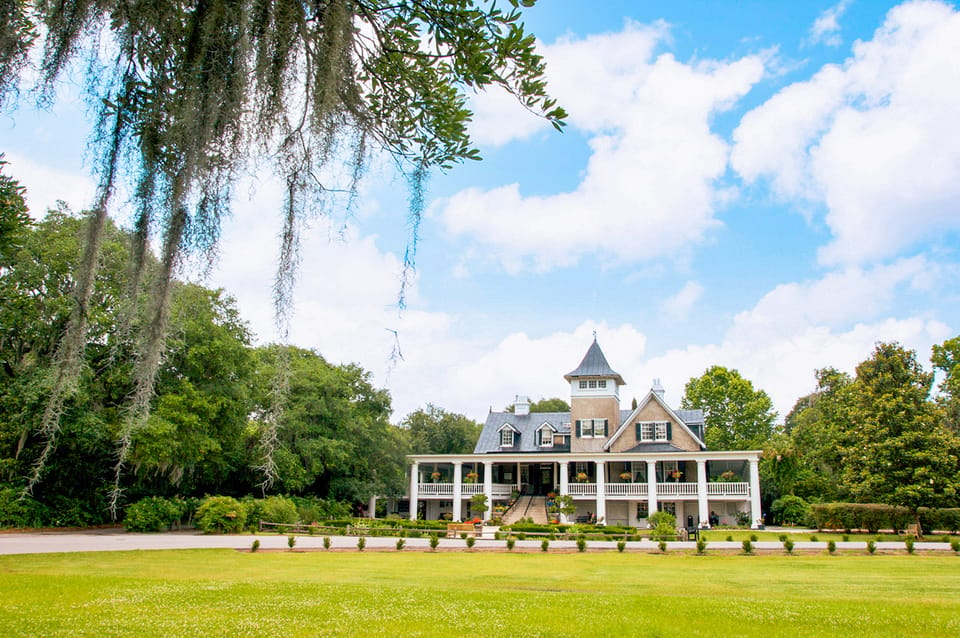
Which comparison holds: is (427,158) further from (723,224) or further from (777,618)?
(723,224)

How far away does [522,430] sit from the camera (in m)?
39.7

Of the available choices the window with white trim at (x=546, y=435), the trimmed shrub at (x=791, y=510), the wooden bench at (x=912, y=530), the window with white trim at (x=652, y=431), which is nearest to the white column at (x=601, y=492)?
the window with white trim at (x=652, y=431)

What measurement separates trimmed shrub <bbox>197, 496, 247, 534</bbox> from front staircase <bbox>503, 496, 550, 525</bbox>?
1407 centimetres

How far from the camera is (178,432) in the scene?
77.8 feet

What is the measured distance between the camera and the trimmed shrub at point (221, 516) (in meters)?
23.7

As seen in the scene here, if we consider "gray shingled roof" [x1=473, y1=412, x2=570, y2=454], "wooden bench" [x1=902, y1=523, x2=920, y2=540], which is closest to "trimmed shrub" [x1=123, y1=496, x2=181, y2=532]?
"gray shingled roof" [x1=473, y1=412, x2=570, y2=454]

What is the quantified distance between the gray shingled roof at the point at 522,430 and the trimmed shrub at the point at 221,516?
16506 millimetres

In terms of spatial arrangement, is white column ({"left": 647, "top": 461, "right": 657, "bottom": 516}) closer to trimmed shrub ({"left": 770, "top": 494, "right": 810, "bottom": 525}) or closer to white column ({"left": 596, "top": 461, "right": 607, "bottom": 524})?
white column ({"left": 596, "top": 461, "right": 607, "bottom": 524})

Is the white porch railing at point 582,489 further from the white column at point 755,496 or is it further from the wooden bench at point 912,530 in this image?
the wooden bench at point 912,530

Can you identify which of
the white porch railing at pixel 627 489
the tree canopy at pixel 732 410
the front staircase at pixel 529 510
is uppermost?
the tree canopy at pixel 732 410

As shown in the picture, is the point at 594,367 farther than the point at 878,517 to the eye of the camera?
Yes

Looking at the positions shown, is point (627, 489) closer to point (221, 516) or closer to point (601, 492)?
point (601, 492)

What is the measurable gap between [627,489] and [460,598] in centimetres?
2555

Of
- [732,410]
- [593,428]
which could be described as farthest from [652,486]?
[732,410]
